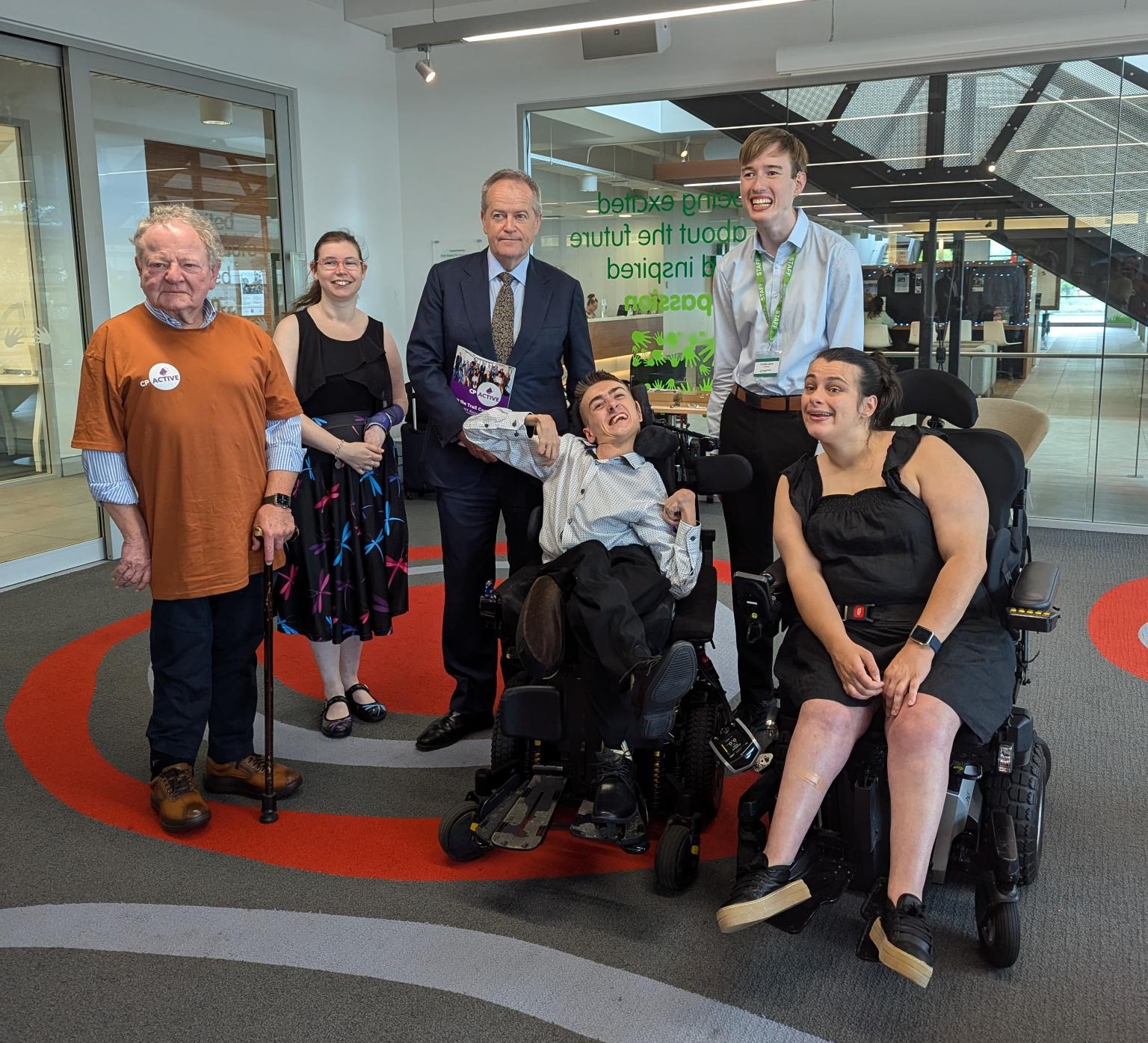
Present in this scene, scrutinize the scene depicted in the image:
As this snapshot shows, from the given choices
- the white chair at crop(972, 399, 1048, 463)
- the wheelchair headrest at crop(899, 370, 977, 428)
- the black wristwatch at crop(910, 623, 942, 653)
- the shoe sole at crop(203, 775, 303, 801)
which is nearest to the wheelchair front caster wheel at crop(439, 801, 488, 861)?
the shoe sole at crop(203, 775, 303, 801)

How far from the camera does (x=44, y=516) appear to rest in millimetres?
5824

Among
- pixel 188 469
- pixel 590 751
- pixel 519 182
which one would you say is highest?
pixel 519 182

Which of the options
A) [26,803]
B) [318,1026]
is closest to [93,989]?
[318,1026]

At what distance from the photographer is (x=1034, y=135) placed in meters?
6.33

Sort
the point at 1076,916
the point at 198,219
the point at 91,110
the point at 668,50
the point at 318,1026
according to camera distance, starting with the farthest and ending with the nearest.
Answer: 1. the point at 668,50
2. the point at 91,110
3. the point at 198,219
4. the point at 1076,916
5. the point at 318,1026

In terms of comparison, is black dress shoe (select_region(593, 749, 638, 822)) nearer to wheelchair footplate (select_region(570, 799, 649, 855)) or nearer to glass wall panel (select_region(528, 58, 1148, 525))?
wheelchair footplate (select_region(570, 799, 649, 855))

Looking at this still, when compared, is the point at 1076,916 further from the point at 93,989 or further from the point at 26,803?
the point at 26,803

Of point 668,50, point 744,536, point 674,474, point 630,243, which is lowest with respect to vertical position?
point 744,536

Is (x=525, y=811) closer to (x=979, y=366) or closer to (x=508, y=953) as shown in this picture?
(x=508, y=953)

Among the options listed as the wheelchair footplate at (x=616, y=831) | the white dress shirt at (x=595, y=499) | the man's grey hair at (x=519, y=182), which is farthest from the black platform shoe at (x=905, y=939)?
the man's grey hair at (x=519, y=182)

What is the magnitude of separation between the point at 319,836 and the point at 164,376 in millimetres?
1309

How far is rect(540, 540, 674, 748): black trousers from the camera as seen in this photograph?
8.30 ft

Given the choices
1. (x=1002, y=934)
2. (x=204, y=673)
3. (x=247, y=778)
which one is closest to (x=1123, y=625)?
(x=1002, y=934)

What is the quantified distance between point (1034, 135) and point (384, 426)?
4.85 m
